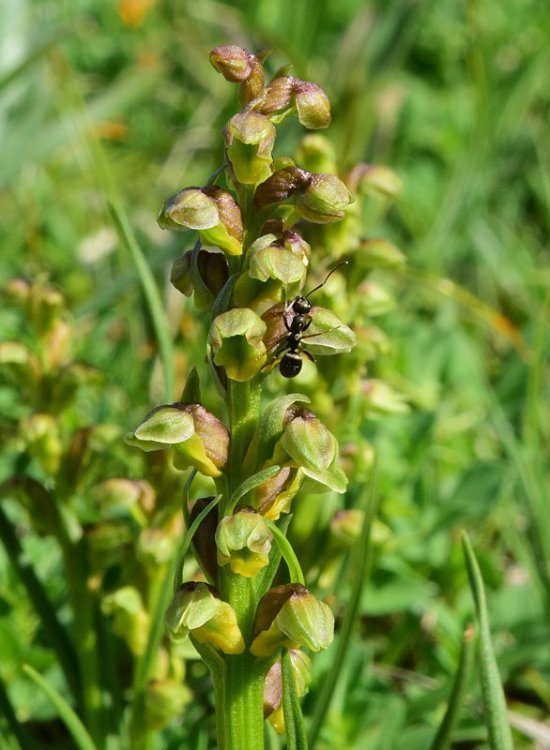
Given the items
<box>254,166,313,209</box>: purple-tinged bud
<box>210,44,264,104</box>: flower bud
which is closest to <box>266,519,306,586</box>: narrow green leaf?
<box>254,166,313,209</box>: purple-tinged bud

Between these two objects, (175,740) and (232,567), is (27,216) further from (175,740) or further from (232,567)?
(232,567)

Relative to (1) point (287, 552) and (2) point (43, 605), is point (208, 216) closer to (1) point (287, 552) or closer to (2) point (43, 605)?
(1) point (287, 552)

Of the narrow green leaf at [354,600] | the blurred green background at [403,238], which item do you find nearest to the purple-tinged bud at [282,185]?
the narrow green leaf at [354,600]

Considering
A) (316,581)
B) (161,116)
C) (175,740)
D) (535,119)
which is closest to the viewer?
(175,740)

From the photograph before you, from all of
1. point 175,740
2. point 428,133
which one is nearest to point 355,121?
point 428,133

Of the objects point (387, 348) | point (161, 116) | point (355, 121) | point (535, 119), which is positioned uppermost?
point (387, 348)

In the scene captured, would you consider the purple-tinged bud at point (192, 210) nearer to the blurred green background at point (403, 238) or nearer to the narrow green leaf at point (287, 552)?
the narrow green leaf at point (287, 552)
